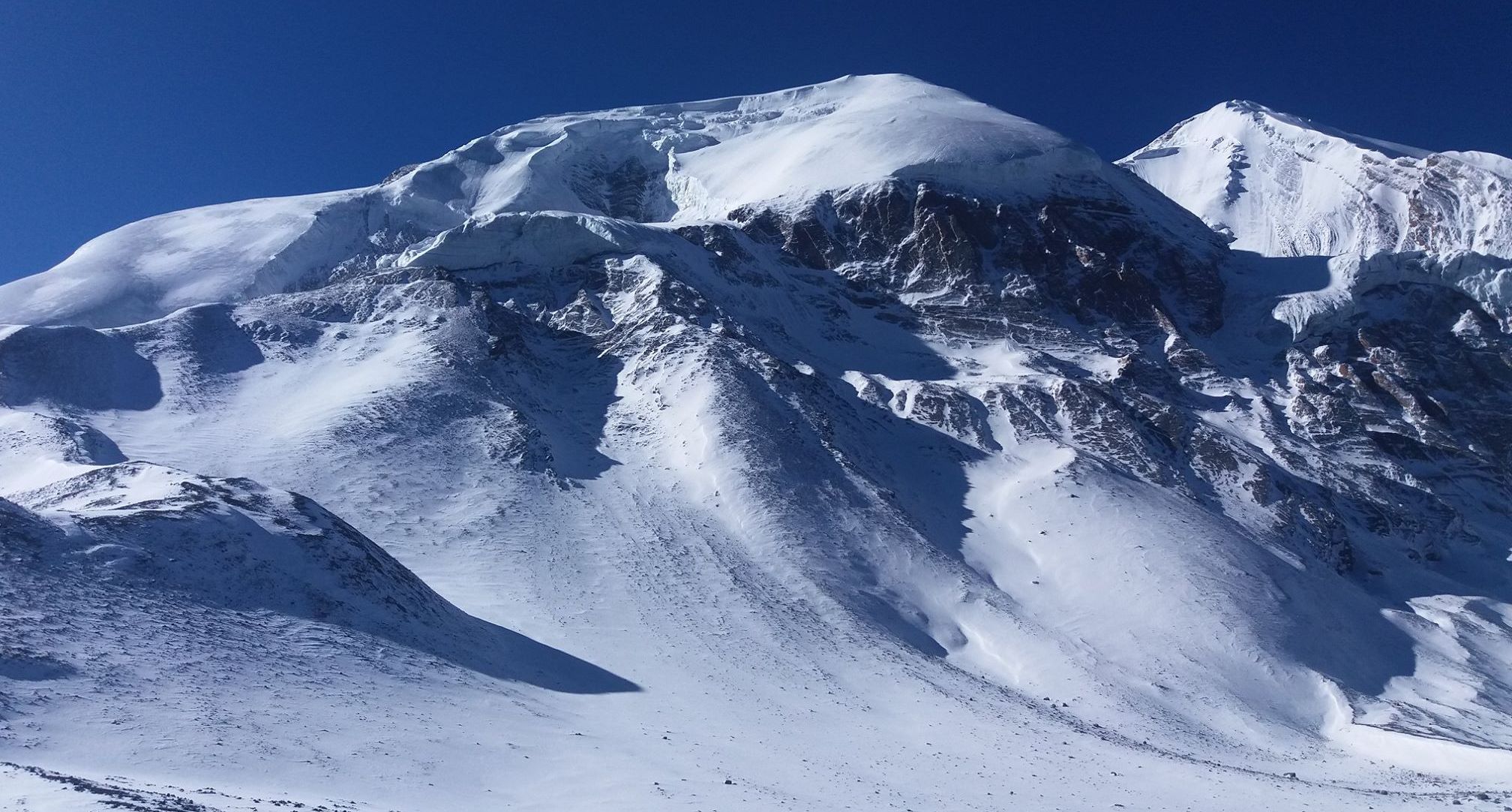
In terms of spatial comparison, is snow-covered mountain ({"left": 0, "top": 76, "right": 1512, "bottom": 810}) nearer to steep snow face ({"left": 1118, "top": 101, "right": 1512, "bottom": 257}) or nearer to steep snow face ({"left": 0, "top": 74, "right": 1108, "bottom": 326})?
steep snow face ({"left": 0, "top": 74, "right": 1108, "bottom": 326})

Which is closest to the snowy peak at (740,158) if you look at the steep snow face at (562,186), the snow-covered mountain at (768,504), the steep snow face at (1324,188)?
the steep snow face at (562,186)

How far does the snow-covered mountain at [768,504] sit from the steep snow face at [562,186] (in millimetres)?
859

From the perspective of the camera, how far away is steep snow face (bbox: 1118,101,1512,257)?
11800cm

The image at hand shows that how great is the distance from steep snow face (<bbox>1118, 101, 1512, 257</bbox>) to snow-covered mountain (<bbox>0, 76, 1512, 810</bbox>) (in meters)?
3.77

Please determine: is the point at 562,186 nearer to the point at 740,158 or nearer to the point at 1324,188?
the point at 740,158

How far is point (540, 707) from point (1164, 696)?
26259 millimetres

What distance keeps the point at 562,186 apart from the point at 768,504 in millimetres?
76519

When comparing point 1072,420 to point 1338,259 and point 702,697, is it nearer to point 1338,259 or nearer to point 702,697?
point 702,697

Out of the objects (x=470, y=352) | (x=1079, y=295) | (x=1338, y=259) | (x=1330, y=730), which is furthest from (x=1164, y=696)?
(x=1338, y=259)

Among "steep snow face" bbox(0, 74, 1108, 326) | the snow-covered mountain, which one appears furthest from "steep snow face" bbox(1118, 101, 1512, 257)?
"steep snow face" bbox(0, 74, 1108, 326)

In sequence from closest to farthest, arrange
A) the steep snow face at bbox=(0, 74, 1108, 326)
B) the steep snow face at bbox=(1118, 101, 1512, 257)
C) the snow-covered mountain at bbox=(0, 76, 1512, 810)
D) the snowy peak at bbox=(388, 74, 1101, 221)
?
the snow-covered mountain at bbox=(0, 76, 1512, 810), the steep snow face at bbox=(0, 74, 1108, 326), the snowy peak at bbox=(388, 74, 1101, 221), the steep snow face at bbox=(1118, 101, 1512, 257)

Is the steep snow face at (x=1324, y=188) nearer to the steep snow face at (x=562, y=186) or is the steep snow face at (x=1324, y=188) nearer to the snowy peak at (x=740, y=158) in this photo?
the steep snow face at (x=562, y=186)

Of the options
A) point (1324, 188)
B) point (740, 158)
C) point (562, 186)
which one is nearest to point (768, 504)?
point (562, 186)

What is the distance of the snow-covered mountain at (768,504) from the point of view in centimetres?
3000
